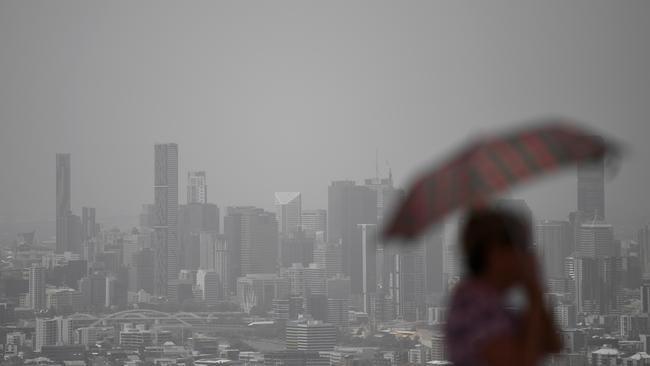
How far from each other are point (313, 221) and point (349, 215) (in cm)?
763

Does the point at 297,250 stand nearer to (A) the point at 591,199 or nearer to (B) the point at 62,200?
(B) the point at 62,200

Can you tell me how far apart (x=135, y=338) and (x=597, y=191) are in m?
27.0

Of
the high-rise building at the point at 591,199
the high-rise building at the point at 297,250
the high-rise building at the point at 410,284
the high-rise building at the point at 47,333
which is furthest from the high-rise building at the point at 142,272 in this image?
the high-rise building at the point at 591,199

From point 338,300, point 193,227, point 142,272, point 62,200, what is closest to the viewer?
point 338,300

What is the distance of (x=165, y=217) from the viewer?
9781 centimetres

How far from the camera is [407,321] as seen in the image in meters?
73.6

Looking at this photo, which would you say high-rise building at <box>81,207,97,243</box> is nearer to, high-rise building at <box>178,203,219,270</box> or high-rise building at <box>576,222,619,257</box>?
high-rise building at <box>178,203,219,270</box>

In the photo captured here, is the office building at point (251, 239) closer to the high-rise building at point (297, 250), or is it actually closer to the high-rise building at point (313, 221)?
the high-rise building at point (297, 250)

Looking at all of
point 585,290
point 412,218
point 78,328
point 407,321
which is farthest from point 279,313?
point 412,218

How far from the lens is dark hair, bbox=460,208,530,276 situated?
5.62ft

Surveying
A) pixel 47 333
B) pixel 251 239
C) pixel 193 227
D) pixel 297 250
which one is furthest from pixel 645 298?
pixel 193 227

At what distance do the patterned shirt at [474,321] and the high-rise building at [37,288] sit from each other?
77.4m

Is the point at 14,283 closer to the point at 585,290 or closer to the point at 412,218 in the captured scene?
the point at 585,290

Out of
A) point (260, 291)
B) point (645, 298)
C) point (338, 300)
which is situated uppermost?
point (260, 291)
